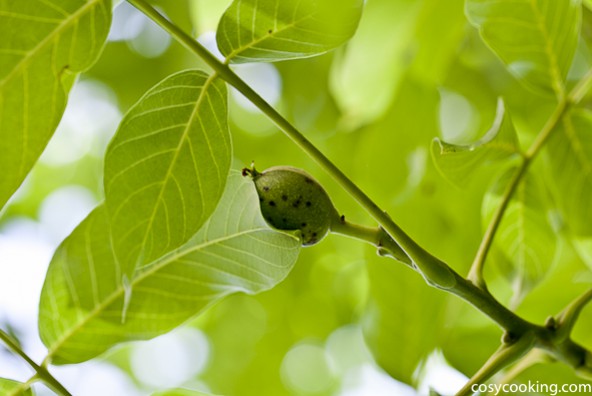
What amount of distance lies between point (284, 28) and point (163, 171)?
264mm

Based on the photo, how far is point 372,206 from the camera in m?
0.96

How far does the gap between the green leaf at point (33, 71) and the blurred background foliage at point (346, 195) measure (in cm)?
77

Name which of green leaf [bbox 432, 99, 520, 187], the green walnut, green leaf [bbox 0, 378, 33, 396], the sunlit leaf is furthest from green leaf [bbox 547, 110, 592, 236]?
green leaf [bbox 0, 378, 33, 396]

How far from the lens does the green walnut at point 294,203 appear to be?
1.03m

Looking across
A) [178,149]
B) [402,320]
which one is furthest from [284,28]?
[402,320]

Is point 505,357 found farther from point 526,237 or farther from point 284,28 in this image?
point 284,28

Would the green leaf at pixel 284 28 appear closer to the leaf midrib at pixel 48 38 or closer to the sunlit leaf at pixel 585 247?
the leaf midrib at pixel 48 38

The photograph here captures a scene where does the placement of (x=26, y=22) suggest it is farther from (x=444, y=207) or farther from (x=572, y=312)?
(x=444, y=207)

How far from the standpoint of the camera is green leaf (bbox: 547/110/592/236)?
141 cm

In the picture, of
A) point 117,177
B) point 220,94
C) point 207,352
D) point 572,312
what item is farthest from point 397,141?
point 207,352

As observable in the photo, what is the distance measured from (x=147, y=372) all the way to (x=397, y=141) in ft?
5.54

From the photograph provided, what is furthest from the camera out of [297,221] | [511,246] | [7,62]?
[511,246]

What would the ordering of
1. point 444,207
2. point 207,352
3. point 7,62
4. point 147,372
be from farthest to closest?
point 147,372, point 207,352, point 444,207, point 7,62

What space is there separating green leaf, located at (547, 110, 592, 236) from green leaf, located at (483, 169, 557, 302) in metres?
0.05
